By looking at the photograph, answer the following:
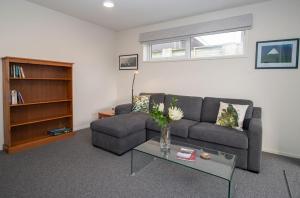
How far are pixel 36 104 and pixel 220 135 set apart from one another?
301 centimetres

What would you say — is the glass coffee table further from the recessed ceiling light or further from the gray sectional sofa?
the recessed ceiling light

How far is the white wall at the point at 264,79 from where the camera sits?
258 cm

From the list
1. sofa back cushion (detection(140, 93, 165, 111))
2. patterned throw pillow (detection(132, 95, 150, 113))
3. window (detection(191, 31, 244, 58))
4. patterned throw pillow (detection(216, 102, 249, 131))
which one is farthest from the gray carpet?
window (detection(191, 31, 244, 58))

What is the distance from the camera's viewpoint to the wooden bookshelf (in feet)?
8.51

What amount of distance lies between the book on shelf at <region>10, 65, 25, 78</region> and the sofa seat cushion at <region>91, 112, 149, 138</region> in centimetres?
133

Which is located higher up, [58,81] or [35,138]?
[58,81]

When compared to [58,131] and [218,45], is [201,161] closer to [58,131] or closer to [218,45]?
[218,45]

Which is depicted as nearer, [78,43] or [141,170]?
[141,170]

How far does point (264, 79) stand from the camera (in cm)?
276

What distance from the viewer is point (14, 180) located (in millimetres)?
1893

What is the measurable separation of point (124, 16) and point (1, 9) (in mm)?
1904

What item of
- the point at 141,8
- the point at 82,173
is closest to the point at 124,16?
the point at 141,8

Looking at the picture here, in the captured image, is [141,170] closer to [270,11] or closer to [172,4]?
[172,4]

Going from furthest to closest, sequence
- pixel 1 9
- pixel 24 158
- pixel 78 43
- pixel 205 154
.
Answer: pixel 78 43, pixel 1 9, pixel 24 158, pixel 205 154
